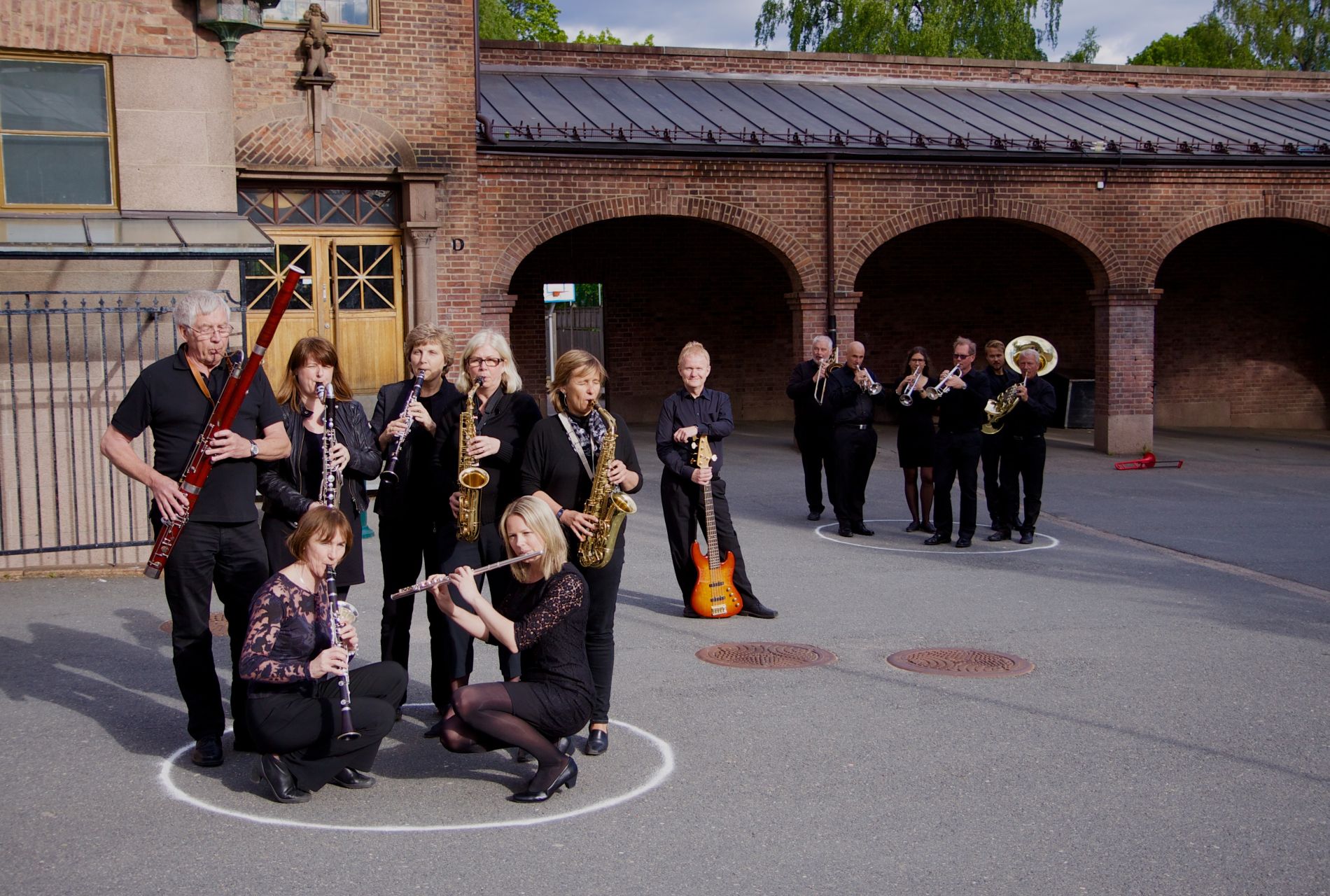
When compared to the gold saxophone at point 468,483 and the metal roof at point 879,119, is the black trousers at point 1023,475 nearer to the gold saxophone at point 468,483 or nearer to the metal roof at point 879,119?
the gold saxophone at point 468,483

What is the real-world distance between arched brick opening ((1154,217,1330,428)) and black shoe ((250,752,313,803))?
910 inches

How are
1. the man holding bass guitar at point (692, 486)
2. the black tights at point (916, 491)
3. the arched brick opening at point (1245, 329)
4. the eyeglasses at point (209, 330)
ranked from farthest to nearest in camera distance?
the arched brick opening at point (1245, 329) < the black tights at point (916, 491) < the man holding bass guitar at point (692, 486) < the eyeglasses at point (209, 330)

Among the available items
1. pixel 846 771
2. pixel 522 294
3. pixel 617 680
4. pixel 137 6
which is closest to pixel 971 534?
pixel 617 680

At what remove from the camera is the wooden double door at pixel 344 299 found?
53.2 feet

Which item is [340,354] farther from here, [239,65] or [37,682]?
[37,682]

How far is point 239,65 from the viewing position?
15.8 metres

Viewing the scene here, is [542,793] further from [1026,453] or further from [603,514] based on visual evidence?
[1026,453]

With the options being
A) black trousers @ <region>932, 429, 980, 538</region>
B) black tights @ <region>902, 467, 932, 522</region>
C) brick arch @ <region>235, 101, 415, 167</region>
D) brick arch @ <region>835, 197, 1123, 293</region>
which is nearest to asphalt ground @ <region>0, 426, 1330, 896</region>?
black trousers @ <region>932, 429, 980, 538</region>

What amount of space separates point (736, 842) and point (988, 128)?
58.3 feet

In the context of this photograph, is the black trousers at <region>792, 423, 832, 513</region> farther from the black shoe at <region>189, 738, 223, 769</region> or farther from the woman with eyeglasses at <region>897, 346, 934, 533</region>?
the black shoe at <region>189, 738, 223, 769</region>

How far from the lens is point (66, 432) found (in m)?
10.1

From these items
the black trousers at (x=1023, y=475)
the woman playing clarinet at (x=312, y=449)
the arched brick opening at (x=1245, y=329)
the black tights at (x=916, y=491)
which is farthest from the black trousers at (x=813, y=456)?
the arched brick opening at (x=1245, y=329)

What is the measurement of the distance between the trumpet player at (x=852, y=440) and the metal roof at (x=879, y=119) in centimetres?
725

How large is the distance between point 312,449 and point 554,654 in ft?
5.39
